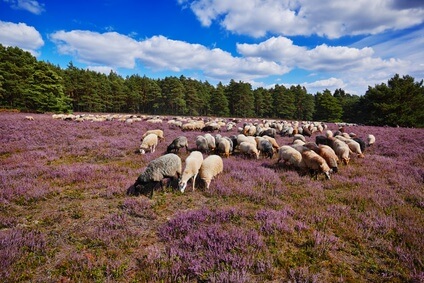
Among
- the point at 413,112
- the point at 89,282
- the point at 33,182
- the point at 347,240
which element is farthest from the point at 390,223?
the point at 413,112

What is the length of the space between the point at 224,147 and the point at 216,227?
8.64 metres

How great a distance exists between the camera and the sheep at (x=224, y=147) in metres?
13.8

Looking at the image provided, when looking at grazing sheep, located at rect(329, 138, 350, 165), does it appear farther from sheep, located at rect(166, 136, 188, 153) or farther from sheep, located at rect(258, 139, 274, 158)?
sheep, located at rect(166, 136, 188, 153)

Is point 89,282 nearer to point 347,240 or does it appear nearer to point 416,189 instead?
point 347,240

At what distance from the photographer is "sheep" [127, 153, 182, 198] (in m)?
8.04

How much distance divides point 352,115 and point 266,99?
31752 millimetres

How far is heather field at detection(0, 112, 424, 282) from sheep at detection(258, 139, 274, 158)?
344cm

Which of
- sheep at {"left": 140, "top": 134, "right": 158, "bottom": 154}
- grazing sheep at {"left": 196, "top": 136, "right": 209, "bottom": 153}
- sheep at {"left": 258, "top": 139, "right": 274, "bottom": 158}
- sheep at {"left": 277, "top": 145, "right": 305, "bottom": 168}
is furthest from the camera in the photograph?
grazing sheep at {"left": 196, "top": 136, "right": 209, "bottom": 153}

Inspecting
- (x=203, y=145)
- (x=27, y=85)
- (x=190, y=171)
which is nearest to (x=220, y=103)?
(x=27, y=85)

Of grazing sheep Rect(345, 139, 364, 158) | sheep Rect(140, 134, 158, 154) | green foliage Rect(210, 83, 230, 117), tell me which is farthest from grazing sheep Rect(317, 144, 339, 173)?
green foliage Rect(210, 83, 230, 117)

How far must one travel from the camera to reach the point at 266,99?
87.8 m

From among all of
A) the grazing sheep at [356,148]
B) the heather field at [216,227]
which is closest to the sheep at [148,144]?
the heather field at [216,227]

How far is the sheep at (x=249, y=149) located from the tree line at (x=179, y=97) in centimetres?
4033

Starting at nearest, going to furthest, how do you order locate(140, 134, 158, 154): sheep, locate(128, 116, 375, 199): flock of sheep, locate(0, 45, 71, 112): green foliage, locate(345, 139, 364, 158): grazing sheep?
locate(128, 116, 375, 199): flock of sheep → locate(345, 139, 364, 158): grazing sheep → locate(140, 134, 158, 154): sheep → locate(0, 45, 71, 112): green foliage
